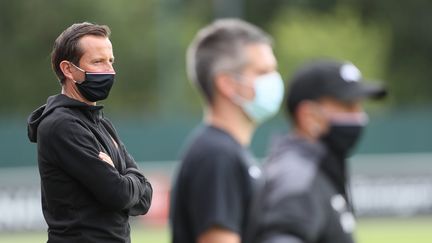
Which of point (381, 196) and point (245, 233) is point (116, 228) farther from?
point (381, 196)

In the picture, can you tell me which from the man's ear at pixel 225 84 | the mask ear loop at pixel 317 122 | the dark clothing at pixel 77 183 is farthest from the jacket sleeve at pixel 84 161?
the mask ear loop at pixel 317 122

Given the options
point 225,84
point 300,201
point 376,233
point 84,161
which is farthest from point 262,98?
point 376,233

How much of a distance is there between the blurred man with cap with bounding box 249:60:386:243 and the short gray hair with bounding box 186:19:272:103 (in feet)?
0.86

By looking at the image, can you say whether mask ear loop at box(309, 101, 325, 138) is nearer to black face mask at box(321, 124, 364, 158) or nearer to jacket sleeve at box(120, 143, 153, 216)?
black face mask at box(321, 124, 364, 158)

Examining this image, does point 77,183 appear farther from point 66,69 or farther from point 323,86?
point 323,86

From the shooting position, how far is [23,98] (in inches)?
1965

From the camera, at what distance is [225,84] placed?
210 inches

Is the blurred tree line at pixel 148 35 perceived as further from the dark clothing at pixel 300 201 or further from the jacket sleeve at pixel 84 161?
the dark clothing at pixel 300 201

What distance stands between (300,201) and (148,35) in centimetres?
4828

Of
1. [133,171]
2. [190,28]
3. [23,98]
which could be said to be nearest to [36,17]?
[23,98]

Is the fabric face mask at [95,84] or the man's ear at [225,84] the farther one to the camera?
the fabric face mask at [95,84]

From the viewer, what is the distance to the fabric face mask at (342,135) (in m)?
5.30

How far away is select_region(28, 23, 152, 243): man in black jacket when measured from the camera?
6555 mm

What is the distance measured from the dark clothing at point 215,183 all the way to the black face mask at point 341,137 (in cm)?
34
